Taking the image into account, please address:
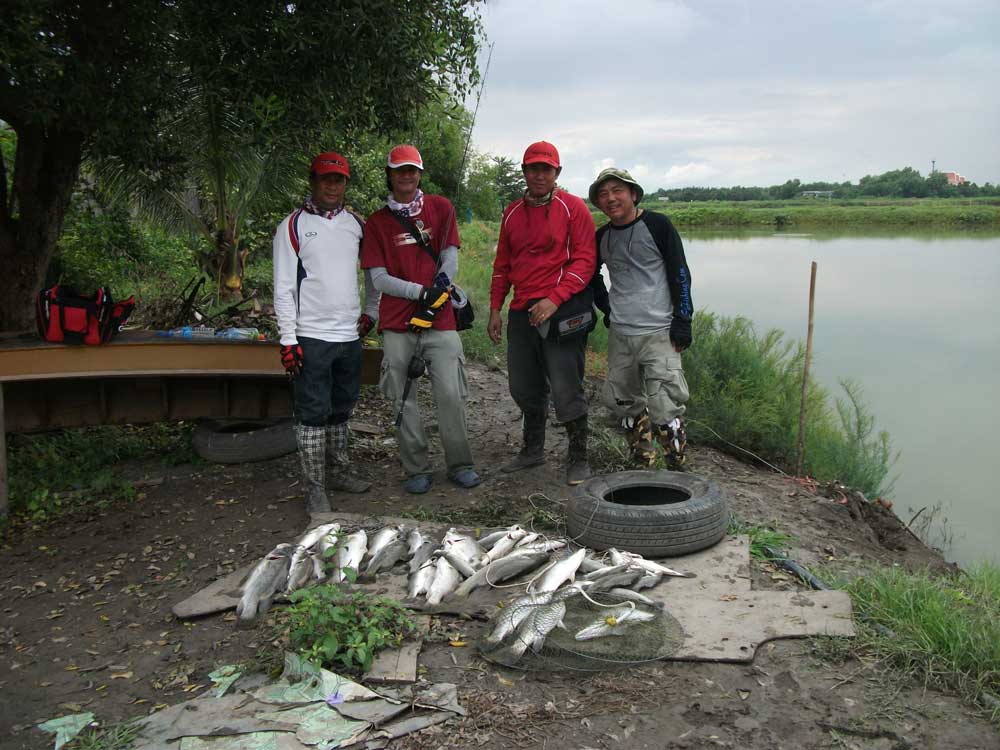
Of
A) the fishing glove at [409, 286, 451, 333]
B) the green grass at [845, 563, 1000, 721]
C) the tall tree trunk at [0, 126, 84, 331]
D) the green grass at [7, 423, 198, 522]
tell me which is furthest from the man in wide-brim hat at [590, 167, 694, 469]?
the tall tree trunk at [0, 126, 84, 331]

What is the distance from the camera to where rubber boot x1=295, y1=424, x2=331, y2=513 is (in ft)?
19.3

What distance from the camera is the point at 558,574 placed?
4.62m

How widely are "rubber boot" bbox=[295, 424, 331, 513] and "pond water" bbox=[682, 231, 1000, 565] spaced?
254 inches

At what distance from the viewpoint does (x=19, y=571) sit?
551 cm

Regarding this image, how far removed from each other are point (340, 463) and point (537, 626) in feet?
9.29

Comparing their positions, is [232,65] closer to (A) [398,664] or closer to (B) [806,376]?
(A) [398,664]

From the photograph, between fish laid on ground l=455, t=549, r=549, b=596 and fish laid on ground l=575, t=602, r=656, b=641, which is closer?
fish laid on ground l=575, t=602, r=656, b=641

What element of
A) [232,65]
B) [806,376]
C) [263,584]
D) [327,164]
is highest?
[232,65]

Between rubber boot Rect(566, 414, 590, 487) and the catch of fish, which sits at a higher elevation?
rubber boot Rect(566, 414, 590, 487)

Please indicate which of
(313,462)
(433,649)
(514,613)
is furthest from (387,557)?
(313,462)

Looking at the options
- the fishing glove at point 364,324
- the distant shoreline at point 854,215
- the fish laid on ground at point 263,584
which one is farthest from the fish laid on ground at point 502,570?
the distant shoreline at point 854,215

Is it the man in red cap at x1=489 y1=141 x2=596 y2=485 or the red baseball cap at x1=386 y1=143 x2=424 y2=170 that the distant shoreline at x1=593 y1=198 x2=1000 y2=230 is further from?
the red baseball cap at x1=386 y1=143 x2=424 y2=170

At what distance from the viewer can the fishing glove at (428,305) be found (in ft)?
19.3

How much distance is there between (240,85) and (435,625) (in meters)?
4.06
